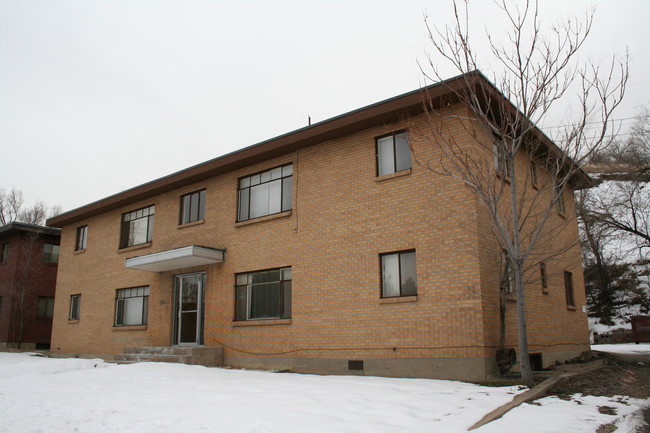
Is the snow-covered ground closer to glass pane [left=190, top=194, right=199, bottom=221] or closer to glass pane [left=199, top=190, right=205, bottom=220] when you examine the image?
glass pane [left=199, top=190, right=205, bottom=220]

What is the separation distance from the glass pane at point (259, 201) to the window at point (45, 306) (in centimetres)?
2055

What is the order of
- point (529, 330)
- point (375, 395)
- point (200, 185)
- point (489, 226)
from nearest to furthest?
1. point (375, 395)
2. point (489, 226)
3. point (529, 330)
4. point (200, 185)

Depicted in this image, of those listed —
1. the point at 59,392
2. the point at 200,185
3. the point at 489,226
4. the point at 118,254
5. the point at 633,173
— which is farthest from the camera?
the point at 633,173

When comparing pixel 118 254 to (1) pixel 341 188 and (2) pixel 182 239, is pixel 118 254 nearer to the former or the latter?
(2) pixel 182 239

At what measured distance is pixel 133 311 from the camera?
786 inches

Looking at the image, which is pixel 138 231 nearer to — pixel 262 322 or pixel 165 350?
pixel 165 350

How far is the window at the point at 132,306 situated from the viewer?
19453mm

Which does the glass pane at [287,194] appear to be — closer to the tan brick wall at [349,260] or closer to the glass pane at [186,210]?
the tan brick wall at [349,260]

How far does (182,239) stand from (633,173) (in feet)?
90.9

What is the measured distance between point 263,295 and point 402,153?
5.93 metres

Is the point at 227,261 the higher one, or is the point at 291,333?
the point at 227,261

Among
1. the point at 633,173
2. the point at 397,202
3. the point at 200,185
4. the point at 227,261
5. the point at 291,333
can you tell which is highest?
the point at 633,173

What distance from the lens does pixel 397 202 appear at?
42.1 feet

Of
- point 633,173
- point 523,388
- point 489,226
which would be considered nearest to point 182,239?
point 489,226
